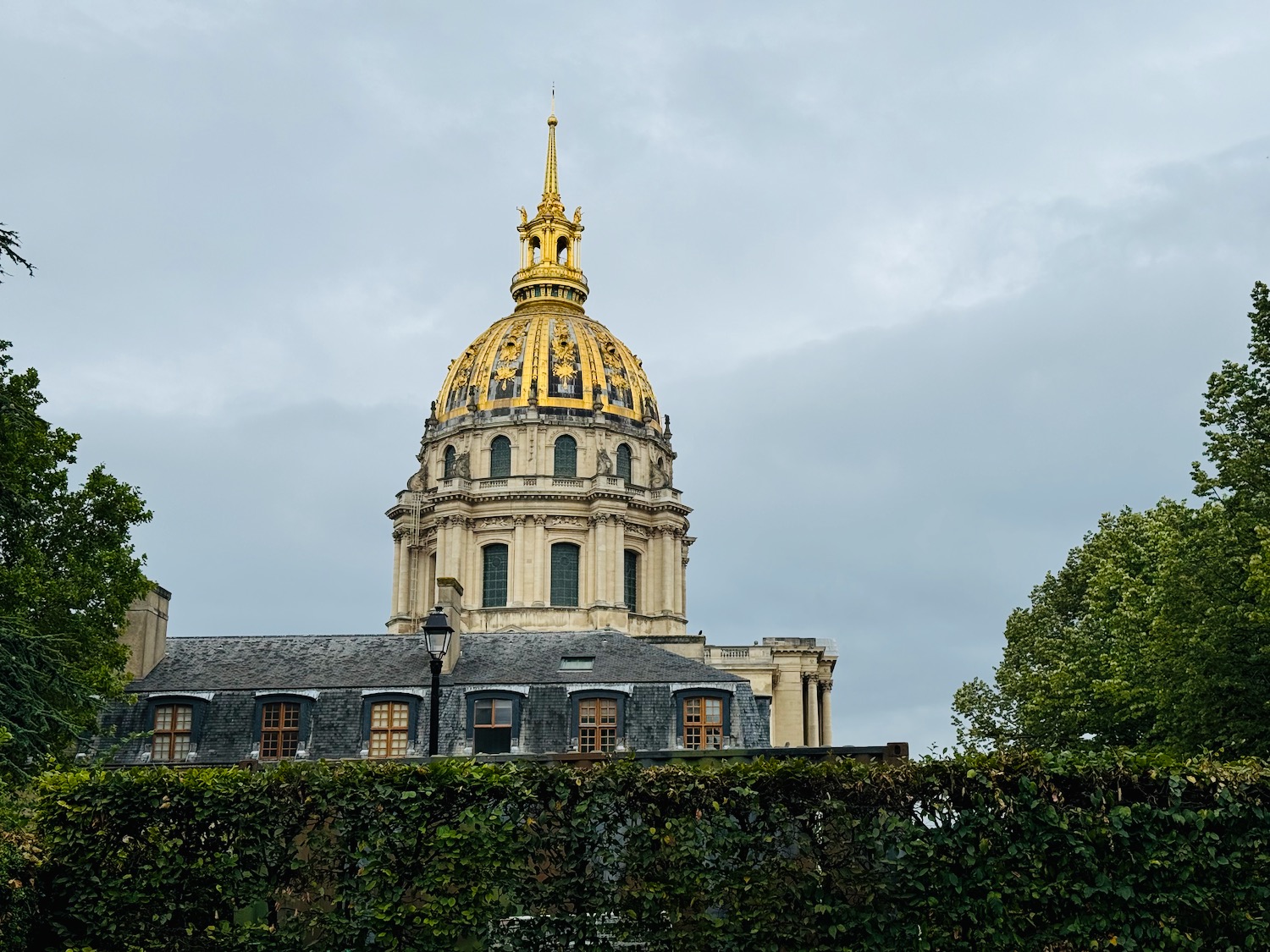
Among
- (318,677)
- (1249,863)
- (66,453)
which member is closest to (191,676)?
(318,677)

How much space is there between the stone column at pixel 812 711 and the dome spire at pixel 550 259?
107 ft

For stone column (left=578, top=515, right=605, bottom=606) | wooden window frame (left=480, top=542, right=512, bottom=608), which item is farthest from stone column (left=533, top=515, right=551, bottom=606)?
stone column (left=578, top=515, right=605, bottom=606)

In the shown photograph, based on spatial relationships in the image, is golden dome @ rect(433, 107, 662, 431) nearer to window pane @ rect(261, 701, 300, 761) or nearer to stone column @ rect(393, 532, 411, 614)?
stone column @ rect(393, 532, 411, 614)

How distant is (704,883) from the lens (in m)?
19.2

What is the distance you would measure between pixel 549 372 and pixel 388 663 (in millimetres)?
52122

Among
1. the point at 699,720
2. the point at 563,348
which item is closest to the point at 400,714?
the point at 699,720

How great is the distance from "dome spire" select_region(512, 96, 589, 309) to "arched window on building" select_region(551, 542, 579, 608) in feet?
67.9

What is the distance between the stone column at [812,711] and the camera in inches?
3418

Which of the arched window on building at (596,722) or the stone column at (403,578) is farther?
the stone column at (403,578)

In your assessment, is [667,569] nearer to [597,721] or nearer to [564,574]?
[564,574]

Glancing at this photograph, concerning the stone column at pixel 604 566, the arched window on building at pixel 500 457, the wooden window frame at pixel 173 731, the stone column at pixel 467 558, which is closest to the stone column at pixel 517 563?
the stone column at pixel 467 558

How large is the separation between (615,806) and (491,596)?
72.7 m

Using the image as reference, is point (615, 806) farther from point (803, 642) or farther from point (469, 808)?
point (803, 642)

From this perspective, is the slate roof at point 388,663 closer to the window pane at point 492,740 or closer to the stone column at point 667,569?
the window pane at point 492,740
